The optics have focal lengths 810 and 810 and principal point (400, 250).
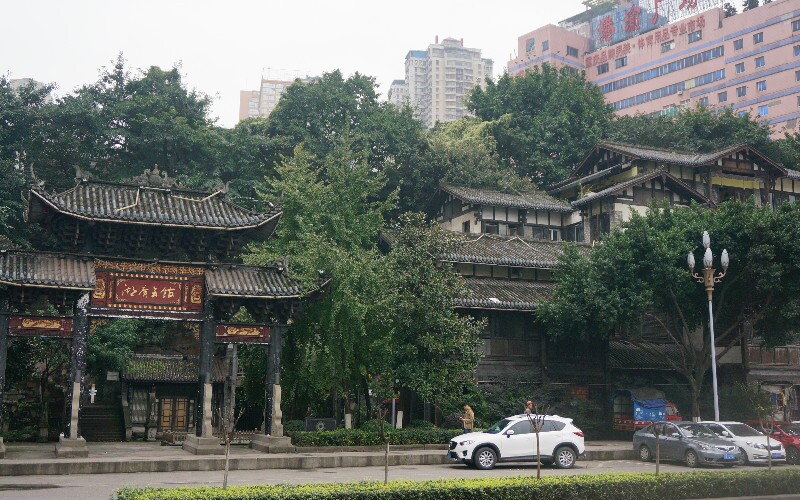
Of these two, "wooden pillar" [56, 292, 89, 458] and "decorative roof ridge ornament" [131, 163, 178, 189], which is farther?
"decorative roof ridge ornament" [131, 163, 178, 189]

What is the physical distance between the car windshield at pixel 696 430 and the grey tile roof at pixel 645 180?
2414 centimetres

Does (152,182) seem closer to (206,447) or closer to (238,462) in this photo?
(206,447)

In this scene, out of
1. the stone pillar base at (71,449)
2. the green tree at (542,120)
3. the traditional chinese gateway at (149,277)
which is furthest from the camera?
the green tree at (542,120)

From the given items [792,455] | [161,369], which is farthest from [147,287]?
[792,455]

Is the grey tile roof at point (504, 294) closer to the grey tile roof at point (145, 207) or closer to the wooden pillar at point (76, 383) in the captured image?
the grey tile roof at point (145, 207)

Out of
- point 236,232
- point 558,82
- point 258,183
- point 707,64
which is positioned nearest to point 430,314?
point 236,232

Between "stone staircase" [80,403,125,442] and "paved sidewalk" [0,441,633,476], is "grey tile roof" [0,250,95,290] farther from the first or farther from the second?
"stone staircase" [80,403,125,442]

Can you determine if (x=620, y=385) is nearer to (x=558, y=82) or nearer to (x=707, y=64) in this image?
(x=558, y=82)

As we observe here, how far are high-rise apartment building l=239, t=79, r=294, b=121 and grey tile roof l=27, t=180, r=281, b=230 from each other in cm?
14448

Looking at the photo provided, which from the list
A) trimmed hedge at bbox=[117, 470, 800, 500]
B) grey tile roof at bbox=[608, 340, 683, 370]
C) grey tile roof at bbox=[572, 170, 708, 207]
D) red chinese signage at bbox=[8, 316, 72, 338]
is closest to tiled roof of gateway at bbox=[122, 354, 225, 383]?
red chinese signage at bbox=[8, 316, 72, 338]

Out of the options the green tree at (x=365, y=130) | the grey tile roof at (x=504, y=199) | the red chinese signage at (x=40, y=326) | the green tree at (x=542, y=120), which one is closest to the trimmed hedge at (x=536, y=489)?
the red chinese signage at (x=40, y=326)

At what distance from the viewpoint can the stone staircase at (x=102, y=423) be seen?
128 feet

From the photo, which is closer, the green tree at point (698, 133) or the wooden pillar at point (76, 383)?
the wooden pillar at point (76, 383)

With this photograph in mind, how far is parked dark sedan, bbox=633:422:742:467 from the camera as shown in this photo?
26.1m
